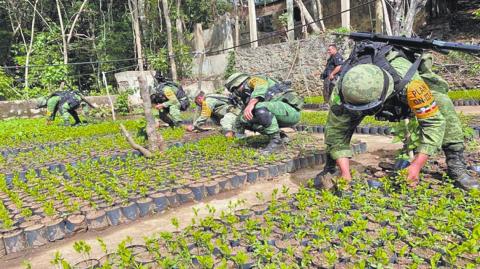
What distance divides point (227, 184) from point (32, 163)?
11.9 ft

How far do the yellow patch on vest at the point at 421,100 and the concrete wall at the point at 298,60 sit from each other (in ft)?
35.9

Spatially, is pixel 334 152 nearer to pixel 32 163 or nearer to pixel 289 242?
pixel 289 242

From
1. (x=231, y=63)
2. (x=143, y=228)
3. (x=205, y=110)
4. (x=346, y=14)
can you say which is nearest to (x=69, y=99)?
(x=205, y=110)

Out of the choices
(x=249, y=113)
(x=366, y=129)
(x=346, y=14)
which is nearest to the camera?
(x=249, y=113)

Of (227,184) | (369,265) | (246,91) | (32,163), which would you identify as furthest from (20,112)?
(369,265)

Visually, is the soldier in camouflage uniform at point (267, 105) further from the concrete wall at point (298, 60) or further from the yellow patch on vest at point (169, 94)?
the concrete wall at point (298, 60)

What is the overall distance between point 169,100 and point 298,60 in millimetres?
8351

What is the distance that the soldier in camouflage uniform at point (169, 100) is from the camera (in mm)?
8281

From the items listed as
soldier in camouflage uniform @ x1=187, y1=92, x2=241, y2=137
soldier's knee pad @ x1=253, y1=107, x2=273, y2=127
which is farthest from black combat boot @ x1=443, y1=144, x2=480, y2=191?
soldier in camouflage uniform @ x1=187, y1=92, x2=241, y2=137

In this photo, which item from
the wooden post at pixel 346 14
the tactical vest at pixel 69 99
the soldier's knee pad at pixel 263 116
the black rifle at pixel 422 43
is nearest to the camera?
the black rifle at pixel 422 43

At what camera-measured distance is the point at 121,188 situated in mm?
3887

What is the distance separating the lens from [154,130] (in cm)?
550

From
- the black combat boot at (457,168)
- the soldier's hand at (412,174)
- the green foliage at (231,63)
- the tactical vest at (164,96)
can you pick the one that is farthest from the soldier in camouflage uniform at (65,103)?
the black combat boot at (457,168)

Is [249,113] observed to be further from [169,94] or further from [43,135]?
[43,135]
